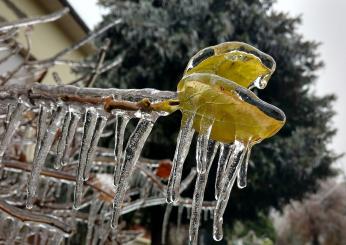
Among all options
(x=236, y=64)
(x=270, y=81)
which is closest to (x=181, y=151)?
(x=236, y=64)

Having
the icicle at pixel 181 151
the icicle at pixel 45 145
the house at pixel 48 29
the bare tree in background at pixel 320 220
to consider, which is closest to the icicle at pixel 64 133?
the icicle at pixel 45 145

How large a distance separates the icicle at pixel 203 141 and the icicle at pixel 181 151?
0.6 inches

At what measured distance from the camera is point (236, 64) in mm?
538

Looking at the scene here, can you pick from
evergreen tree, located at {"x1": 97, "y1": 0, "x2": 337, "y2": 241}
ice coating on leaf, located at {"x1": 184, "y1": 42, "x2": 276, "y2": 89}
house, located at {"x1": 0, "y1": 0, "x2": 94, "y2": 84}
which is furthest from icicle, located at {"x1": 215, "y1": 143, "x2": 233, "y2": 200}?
evergreen tree, located at {"x1": 97, "y1": 0, "x2": 337, "y2": 241}

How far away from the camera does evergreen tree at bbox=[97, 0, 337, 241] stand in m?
7.77

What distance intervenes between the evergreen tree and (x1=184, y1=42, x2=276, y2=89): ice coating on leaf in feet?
20.7

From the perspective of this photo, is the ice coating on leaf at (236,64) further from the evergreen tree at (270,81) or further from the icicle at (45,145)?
the evergreen tree at (270,81)

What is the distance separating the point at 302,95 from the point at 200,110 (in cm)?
898

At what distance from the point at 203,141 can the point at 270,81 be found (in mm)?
8242

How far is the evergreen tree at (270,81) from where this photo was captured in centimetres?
777

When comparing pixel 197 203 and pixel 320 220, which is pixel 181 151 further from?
pixel 320 220

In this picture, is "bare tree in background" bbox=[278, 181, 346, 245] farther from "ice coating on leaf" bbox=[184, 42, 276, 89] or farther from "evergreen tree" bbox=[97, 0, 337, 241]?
"ice coating on leaf" bbox=[184, 42, 276, 89]

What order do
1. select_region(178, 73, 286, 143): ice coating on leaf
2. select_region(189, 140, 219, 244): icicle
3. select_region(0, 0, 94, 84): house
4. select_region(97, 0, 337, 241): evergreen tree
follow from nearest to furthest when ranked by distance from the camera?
select_region(178, 73, 286, 143): ice coating on leaf
select_region(189, 140, 219, 244): icicle
select_region(0, 0, 94, 84): house
select_region(97, 0, 337, 241): evergreen tree

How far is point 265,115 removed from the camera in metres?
0.48
